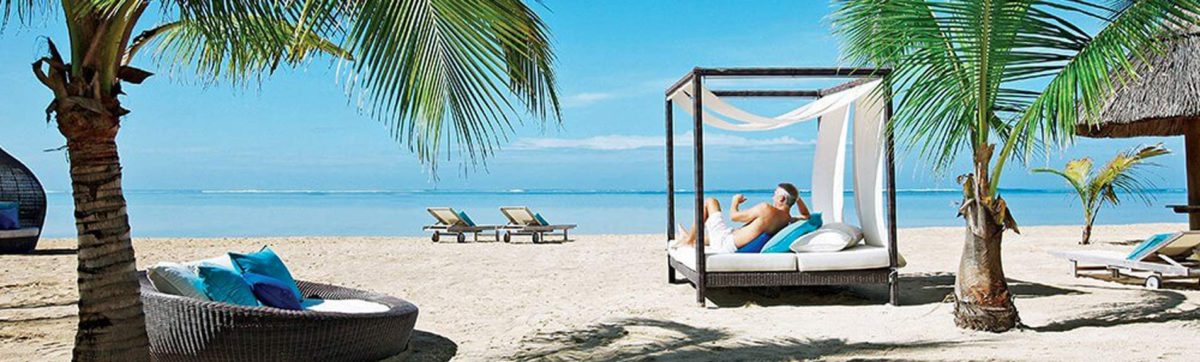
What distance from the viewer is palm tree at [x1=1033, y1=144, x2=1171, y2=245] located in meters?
11.6

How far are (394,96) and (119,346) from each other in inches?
65.0

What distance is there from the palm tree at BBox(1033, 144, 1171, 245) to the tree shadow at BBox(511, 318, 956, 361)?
835 cm

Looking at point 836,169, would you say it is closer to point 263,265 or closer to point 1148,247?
point 1148,247

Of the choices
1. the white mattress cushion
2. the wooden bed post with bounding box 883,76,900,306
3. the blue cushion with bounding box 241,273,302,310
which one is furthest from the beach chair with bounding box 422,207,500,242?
the blue cushion with bounding box 241,273,302,310

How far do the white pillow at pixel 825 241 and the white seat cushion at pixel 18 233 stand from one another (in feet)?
31.2

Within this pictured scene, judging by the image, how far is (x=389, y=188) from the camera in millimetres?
60031

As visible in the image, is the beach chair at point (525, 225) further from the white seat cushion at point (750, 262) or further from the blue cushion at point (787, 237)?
the white seat cushion at point (750, 262)

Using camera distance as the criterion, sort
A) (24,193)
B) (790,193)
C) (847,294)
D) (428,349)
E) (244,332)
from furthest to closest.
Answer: (24,193) → (790,193) → (847,294) → (428,349) → (244,332)

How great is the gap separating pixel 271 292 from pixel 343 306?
19.0 inches

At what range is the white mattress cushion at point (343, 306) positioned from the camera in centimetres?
476

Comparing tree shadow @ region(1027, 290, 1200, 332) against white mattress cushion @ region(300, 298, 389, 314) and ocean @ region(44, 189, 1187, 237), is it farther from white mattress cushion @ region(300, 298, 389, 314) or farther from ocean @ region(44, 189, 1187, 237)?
ocean @ region(44, 189, 1187, 237)


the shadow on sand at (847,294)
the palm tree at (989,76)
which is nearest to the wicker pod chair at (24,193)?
the shadow on sand at (847,294)

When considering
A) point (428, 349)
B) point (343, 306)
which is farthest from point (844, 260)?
point (343, 306)

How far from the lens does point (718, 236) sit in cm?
682
